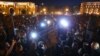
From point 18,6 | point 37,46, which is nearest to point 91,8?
point 18,6

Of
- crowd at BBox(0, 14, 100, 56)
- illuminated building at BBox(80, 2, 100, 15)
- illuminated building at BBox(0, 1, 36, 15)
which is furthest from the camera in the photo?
illuminated building at BBox(80, 2, 100, 15)

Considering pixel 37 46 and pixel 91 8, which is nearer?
pixel 37 46

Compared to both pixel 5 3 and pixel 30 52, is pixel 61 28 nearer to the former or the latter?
pixel 30 52

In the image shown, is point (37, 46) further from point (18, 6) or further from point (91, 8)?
point (91, 8)

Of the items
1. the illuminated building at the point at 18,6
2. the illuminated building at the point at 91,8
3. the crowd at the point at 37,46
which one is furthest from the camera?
the illuminated building at the point at 91,8

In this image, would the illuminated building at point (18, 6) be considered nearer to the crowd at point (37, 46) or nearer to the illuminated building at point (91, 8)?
the illuminated building at point (91, 8)

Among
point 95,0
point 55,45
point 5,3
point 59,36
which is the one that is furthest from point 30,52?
point 95,0

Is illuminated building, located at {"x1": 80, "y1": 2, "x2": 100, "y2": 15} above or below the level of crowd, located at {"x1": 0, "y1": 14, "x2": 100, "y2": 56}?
below

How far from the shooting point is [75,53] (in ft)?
33.2

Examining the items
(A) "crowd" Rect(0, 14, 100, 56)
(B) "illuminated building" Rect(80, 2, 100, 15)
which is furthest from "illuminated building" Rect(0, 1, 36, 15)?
(A) "crowd" Rect(0, 14, 100, 56)

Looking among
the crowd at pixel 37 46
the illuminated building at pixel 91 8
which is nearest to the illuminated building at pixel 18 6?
the illuminated building at pixel 91 8

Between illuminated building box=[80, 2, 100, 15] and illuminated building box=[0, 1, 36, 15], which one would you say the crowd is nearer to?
illuminated building box=[0, 1, 36, 15]

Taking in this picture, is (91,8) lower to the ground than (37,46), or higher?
lower

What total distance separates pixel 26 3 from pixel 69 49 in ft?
63.6
